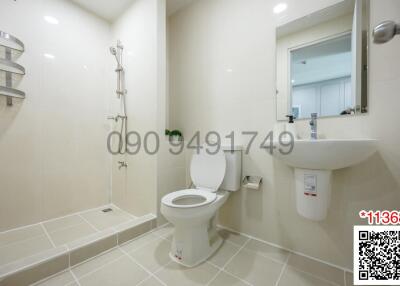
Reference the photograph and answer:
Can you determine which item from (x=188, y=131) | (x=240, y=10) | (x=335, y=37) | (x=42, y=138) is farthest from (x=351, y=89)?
(x=42, y=138)

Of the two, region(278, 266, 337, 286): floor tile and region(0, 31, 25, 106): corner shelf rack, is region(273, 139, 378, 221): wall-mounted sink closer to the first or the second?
region(278, 266, 337, 286): floor tile

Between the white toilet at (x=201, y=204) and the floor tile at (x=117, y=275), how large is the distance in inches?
9.8

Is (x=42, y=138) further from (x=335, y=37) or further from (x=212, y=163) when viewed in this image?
(x=335, y=37)

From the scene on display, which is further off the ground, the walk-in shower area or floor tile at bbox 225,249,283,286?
the walk-in shower area

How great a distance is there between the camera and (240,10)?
1.55m

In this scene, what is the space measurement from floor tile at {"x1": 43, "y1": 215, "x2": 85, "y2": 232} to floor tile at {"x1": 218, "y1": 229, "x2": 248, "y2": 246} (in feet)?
4.48

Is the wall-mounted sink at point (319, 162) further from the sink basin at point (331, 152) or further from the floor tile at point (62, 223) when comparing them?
the floor tile at point (62, 223)

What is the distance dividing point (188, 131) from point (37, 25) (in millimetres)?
1719

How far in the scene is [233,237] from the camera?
5.01 feet

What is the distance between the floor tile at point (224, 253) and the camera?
1219 millimetres

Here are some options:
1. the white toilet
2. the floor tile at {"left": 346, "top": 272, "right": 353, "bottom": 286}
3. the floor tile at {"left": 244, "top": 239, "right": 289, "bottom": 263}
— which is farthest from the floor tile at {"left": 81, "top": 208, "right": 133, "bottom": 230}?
the floor tile at {"left": 346, "top": 272, "right": 353, "bottom": 286}

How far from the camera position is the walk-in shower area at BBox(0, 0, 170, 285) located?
150 cm

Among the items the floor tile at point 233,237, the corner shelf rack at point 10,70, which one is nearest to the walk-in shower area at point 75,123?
the corner shelf rack at point 10,70

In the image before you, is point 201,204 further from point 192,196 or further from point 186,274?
point 186,274
